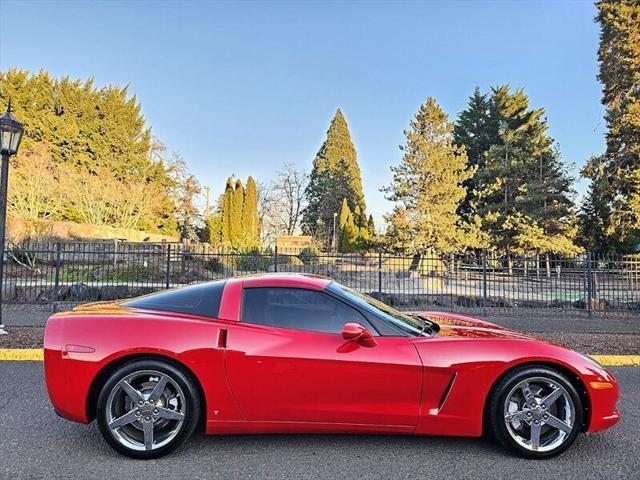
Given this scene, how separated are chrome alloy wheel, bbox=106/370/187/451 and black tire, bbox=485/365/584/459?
219 cm

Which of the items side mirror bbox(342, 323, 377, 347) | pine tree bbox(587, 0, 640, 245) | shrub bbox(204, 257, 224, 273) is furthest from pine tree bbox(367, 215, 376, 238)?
side mirror bbox(342, 323, 377, 347)

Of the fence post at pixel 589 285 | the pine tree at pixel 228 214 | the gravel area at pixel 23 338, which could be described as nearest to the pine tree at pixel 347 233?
the pine tree at pixel 228 214

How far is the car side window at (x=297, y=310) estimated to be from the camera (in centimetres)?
319

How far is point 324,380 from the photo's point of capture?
118 inches

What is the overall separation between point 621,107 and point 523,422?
83.0 feet

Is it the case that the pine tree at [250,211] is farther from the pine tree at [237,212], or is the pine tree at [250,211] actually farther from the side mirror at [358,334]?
the side mirror at [358,334]

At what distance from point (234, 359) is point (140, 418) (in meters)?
0.77

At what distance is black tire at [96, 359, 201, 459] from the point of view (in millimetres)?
2984

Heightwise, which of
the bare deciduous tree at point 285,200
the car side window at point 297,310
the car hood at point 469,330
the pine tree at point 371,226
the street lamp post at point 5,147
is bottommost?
the car hood at point 469,330

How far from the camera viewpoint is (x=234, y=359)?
303 centimetres

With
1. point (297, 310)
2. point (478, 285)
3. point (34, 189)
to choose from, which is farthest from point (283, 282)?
point (34, 189)

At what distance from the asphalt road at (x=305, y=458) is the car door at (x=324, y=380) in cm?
26

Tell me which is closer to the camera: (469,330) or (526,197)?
(469,330)

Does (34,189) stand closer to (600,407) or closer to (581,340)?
(581,340)
